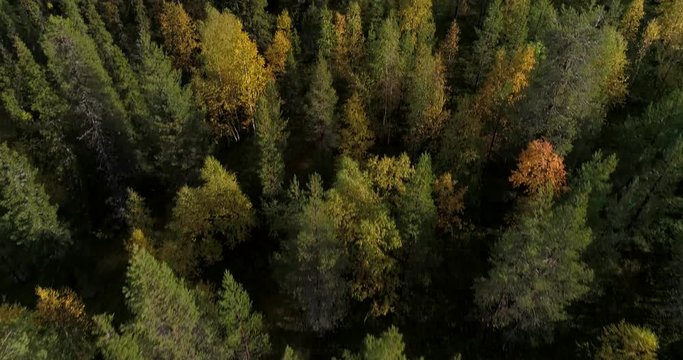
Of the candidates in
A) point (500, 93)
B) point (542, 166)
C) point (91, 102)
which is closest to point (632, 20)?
point (500, 93)

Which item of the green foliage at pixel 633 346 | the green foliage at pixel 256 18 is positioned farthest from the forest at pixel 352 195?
the green foliage at pixel 256 18

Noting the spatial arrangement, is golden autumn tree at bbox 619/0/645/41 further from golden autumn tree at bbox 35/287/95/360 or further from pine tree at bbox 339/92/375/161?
golden autumn tree at bbox 35/287/95/360

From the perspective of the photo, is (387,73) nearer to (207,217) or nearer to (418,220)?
(418,220)

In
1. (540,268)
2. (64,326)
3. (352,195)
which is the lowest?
(64,326)

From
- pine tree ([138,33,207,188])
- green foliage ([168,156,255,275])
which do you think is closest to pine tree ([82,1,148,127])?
pine tree ([138,33,207,188])

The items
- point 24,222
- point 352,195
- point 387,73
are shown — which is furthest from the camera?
point 387,73

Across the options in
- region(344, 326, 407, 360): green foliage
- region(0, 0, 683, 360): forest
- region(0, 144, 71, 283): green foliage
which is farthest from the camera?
region(0, 144, 71, 283): green foliage

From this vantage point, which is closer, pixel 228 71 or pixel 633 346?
pixel 633 346
